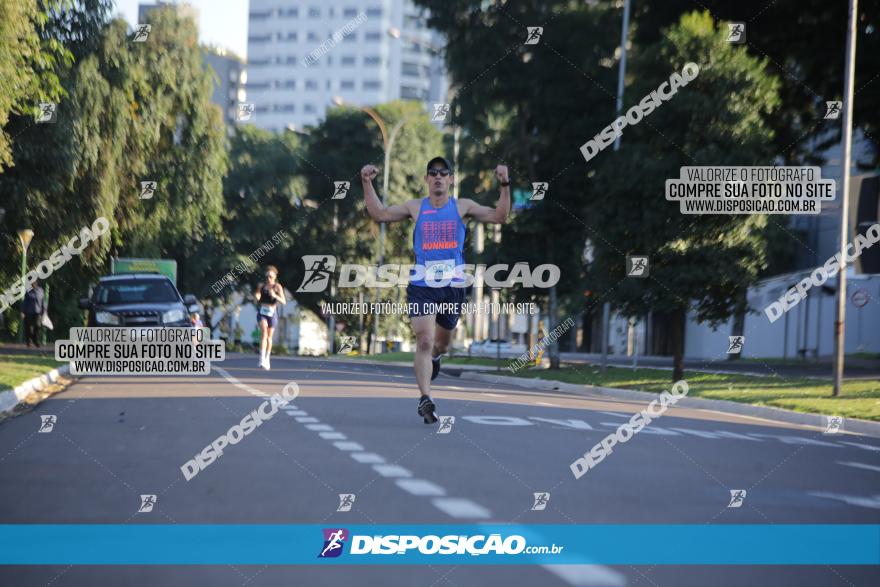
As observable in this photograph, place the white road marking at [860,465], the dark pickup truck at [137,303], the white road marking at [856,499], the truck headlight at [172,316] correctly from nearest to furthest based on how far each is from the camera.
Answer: the white road marking at [856,499] → the white road marking at [860,465] → the dark pickup truck at [137,303] → the truck headlight at [172,316]

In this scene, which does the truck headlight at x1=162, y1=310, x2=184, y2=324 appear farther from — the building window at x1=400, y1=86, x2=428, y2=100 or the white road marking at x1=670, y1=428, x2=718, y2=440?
the building window at x1=400, y1=86, x2=428, y2=100

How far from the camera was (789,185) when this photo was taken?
86.9 feet

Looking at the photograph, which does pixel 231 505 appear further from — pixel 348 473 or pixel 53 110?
pixel 53 110

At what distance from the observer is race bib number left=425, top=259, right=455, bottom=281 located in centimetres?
1193

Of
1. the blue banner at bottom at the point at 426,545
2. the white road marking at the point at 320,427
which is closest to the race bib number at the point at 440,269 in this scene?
the white road marking at the point at 320,427

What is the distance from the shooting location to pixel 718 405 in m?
21.4

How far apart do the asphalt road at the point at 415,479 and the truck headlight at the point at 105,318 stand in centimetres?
1167

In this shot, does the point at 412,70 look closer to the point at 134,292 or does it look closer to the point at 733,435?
the point at 134,292

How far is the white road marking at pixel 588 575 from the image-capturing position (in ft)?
17.8

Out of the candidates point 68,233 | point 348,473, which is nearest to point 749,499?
point 348,473

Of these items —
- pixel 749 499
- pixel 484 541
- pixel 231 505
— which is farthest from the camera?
pixel 749 499

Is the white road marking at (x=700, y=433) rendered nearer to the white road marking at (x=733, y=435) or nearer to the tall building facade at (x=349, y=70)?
the white road marking at (x=733, y=435)

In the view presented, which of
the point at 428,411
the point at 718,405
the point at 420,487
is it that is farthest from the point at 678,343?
the point at 420,487

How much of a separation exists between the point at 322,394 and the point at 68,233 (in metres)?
13.2
